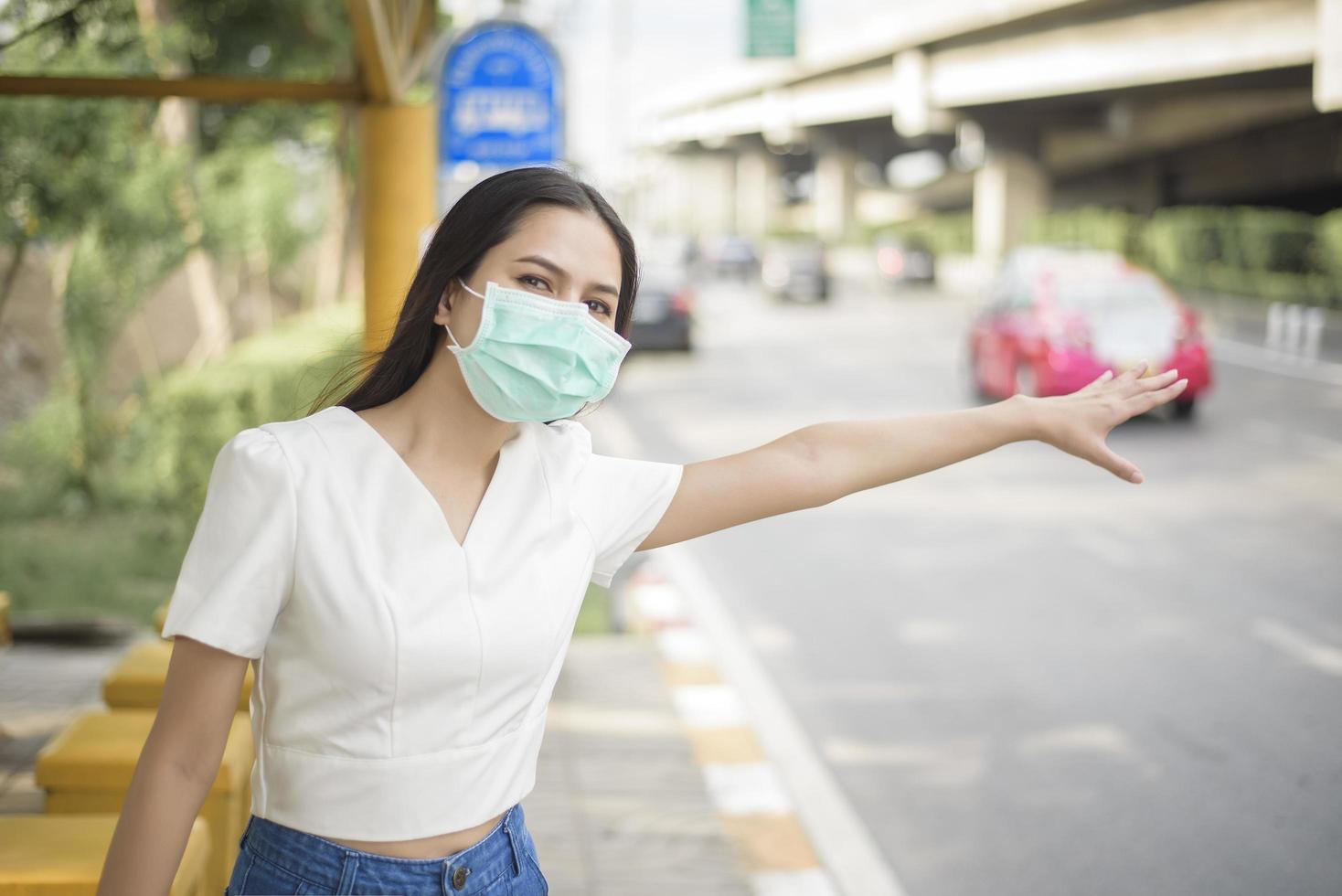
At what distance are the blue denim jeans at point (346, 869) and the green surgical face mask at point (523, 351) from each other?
628 mm

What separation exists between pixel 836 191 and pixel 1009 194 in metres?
17.9

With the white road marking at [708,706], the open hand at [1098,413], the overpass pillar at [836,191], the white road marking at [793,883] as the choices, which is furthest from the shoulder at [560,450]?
the overpass pillar at [836,191]

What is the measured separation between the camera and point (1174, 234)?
34.5 meters

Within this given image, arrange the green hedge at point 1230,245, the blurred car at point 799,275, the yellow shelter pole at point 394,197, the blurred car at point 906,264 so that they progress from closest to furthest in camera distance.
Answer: the yellow shelter pole at point 394,197 < the green hedge at point 1230,245 < the blurred car at point 799,275 < the blurred car at point 906,264

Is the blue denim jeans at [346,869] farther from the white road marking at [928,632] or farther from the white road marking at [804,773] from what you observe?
the white road marking at [928,632]

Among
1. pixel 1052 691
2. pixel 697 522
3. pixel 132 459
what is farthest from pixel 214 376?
pixel 697 522

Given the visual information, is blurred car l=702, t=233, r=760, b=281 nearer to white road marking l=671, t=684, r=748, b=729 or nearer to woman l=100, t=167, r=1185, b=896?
white road marking l=671, t=684, r=748, b=729

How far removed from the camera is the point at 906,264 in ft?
141

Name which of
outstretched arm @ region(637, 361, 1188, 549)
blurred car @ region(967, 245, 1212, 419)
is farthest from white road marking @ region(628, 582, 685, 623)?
blurred car @ region(967, 245, 1212, 419)

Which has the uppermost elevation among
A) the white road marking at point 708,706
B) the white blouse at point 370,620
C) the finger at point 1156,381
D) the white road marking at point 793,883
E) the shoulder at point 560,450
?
the finger at point 1156,381

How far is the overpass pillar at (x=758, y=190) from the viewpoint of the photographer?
77312 millimetres

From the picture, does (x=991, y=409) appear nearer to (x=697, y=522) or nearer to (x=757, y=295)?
(x=697, y=522)

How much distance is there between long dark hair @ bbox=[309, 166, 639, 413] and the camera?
2135 millimetres

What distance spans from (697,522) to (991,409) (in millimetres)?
532
